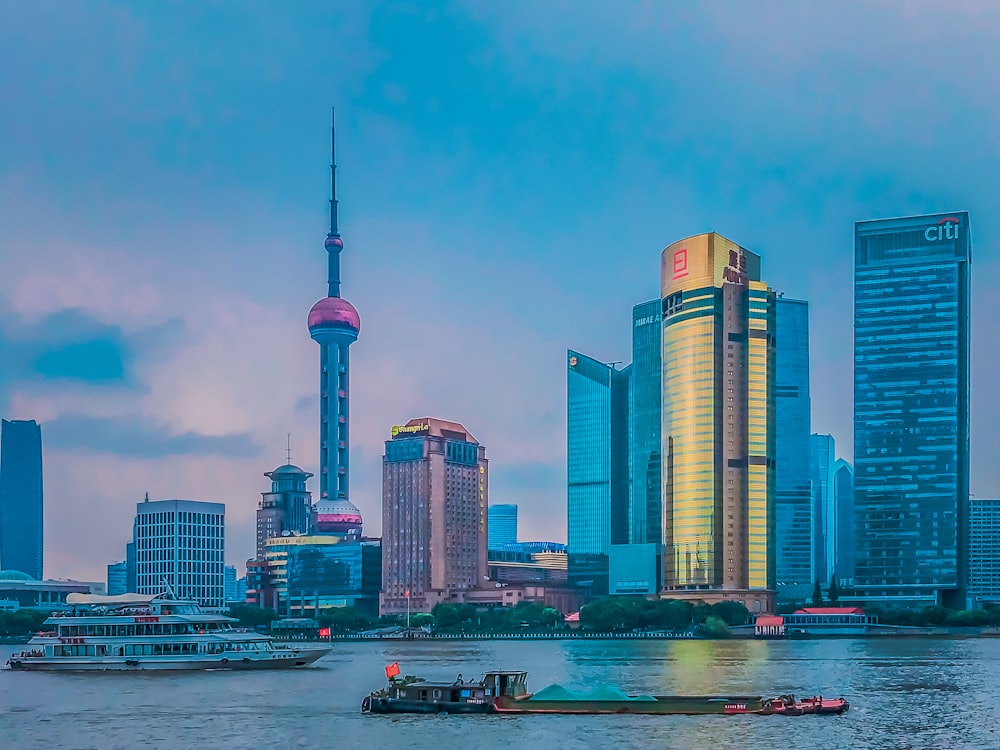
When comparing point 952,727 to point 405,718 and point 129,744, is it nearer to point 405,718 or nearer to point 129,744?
point 405,718

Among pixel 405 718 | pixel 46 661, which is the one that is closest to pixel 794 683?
pixel 405 718

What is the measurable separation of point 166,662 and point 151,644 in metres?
2.83

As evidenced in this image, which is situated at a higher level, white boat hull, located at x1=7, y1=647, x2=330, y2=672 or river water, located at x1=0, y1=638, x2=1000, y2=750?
river water, located at x1=0, y1=638, x2=1000, y2=750

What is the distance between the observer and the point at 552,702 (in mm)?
127500

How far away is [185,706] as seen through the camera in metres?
139

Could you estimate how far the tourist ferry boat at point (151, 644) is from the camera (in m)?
182

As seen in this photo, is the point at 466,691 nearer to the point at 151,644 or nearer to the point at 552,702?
the point at 552,702

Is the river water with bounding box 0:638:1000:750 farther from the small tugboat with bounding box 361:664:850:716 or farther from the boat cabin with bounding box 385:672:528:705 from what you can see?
the boat cabin with bounding box 385:672:528:705

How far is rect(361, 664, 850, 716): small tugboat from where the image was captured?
4909 inches

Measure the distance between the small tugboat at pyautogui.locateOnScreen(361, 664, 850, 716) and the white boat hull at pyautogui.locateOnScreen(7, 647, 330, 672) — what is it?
182ft

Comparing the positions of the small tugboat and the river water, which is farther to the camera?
the small tugboat

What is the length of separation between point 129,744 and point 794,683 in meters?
78.4

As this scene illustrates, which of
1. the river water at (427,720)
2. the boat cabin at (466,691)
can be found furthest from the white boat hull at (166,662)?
the boat cabin at (466,691)

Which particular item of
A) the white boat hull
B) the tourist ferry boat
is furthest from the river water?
the tourist ferry boat
